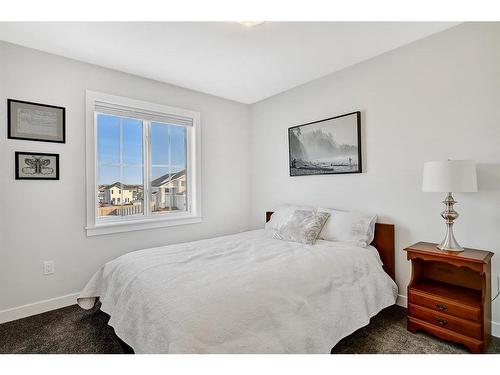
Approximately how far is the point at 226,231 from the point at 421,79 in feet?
9.65

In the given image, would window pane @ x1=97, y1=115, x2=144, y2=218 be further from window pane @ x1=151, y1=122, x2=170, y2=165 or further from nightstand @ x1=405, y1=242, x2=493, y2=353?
nightstand @ x1=405, y1=242, x2=493, y2=353

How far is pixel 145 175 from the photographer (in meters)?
3.14

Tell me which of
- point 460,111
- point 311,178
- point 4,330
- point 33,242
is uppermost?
point 460,111

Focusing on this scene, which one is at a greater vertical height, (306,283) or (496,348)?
(306,283)

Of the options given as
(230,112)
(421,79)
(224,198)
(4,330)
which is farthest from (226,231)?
(421,79)

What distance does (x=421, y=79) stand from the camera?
231 centimetres

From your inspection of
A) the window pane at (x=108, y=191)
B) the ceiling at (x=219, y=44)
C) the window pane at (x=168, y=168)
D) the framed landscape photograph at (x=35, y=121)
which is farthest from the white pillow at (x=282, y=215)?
the framed landscape photograph at (x=35, y=121)

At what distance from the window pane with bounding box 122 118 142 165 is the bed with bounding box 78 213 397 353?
1.34 m

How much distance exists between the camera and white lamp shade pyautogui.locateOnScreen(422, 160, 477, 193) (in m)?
1.82

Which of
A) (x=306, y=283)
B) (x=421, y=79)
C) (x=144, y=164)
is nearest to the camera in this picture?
(x=306, y=283)

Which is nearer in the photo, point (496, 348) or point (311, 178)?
point (496, 348)

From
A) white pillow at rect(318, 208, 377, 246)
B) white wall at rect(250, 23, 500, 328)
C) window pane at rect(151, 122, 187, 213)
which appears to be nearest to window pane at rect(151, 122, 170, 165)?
window pane at rect(151, 122, 187, 213)

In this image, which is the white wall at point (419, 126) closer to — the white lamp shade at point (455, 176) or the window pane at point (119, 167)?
the white lamp shade at point (455, 176)
